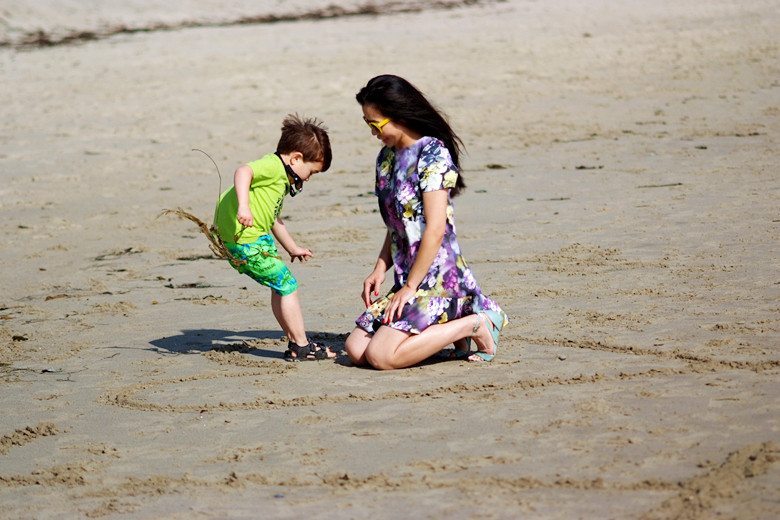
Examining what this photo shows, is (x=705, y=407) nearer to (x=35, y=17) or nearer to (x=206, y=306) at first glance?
(x=206, y=306)

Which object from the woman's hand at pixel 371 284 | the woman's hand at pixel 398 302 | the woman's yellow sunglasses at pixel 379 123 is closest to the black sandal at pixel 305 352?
the woman's hand at pixel 371 284

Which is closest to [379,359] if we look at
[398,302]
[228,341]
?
[398,302]

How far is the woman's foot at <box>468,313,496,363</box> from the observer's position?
5145mm

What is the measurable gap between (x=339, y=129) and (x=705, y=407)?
7682 millimetres

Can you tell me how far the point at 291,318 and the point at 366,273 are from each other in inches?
66.2

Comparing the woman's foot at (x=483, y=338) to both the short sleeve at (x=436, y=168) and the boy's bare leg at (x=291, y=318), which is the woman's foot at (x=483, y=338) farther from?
the boy's bare leg at (x=291, y=318)

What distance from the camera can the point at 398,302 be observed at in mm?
5121

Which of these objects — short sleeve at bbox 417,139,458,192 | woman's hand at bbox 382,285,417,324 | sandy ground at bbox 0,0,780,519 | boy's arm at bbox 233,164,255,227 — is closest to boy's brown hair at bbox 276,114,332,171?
boy's arm at bbox 233,164,255,227

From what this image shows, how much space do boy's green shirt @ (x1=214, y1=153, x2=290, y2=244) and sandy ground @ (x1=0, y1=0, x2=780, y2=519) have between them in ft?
1.97

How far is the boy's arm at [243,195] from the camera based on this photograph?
5250 mm

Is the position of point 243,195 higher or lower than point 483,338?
higher

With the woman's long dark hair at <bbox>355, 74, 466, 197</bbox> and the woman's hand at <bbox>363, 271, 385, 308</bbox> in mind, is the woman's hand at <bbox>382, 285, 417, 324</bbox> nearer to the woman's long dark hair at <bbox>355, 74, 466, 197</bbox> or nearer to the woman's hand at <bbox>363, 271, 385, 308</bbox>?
the woman's hand at <bbox>363, 271, 385, 308</bbox>

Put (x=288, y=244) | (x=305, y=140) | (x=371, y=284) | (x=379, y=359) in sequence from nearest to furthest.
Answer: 1. (x=379, y=359)
2. (x=371, y=284)
3. (x=305, y=140)
4. (x=288, y=244)

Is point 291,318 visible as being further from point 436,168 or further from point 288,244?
point 436,168
